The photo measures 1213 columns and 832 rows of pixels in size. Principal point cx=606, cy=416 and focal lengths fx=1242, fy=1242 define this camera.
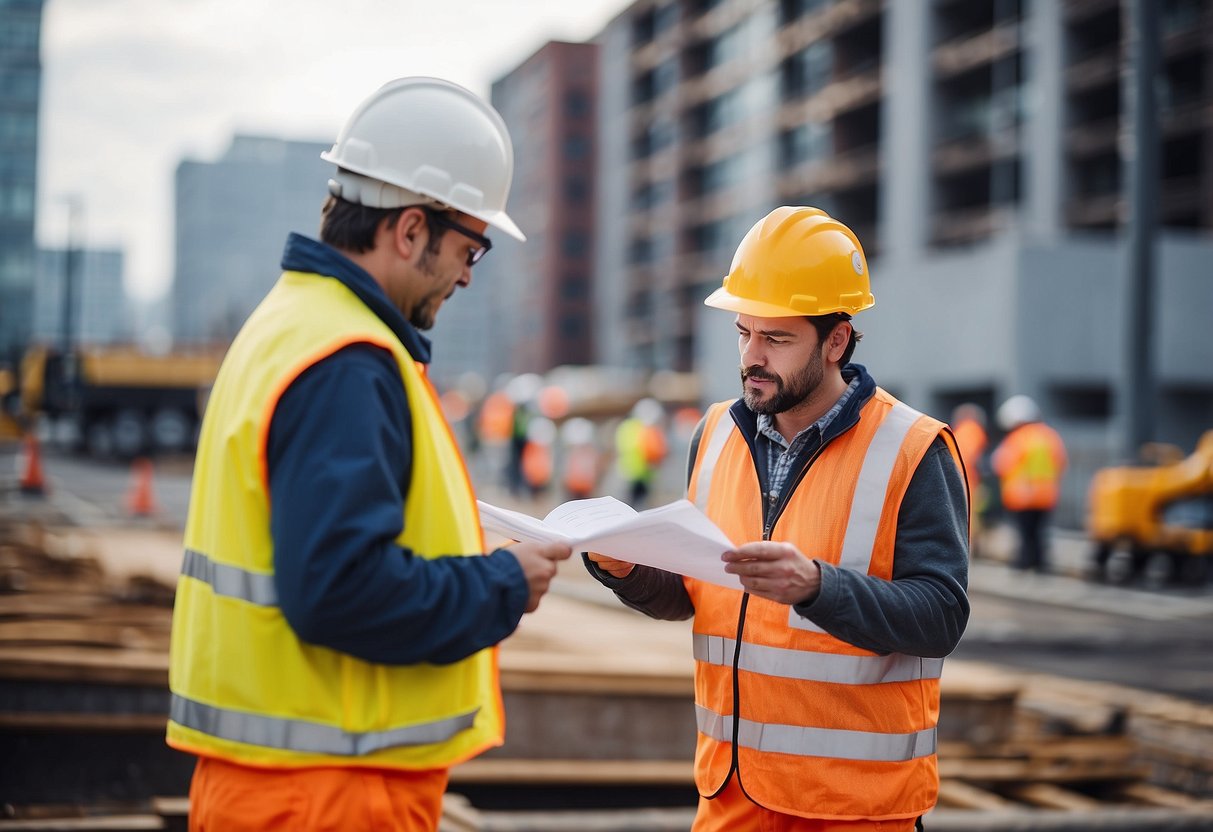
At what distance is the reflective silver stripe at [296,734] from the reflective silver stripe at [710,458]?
1.15 metres

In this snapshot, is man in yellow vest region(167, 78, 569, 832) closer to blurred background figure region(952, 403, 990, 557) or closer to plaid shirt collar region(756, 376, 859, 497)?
plaid shirt collar region(756, 376, 859, 497)

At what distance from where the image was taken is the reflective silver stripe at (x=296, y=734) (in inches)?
82.3

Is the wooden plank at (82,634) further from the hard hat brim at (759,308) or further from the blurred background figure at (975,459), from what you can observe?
the blurred background figure at (975,459)

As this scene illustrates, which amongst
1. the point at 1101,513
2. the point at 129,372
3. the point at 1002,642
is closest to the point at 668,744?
the point at 1002,642

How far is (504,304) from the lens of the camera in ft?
301

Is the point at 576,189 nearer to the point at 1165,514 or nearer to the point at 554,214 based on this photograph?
the point at 554,214

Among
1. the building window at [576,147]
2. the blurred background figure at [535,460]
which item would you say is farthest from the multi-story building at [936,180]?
the blurred background figure at [535,460]

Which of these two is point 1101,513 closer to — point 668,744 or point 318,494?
point 668,744

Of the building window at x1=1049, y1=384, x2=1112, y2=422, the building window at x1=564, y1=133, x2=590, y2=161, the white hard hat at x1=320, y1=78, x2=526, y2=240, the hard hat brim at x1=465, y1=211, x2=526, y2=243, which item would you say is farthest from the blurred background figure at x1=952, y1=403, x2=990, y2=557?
the building window at x1=564, y1=133, x2=590, y2=161

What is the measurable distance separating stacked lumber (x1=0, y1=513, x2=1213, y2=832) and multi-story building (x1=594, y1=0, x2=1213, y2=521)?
11.4m

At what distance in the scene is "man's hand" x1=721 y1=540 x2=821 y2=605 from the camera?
2404 mm

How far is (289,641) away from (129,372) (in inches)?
1310

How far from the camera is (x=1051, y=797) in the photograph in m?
5.33

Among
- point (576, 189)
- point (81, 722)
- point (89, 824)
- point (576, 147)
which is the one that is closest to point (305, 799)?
point (89, 824)
